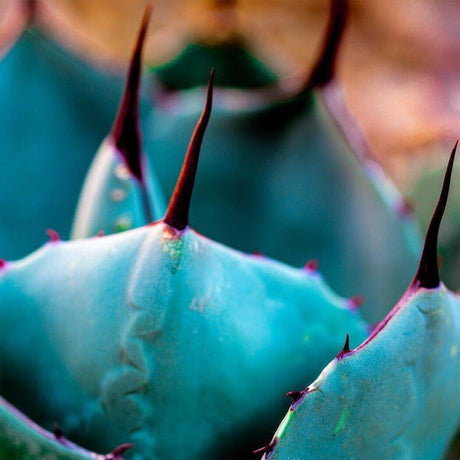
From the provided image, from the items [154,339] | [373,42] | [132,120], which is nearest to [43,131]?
[132,120]

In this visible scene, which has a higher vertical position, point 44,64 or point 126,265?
point 44,64

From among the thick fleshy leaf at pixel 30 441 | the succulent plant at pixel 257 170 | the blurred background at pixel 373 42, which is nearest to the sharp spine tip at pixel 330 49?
the succulent plant at pixel 257 170

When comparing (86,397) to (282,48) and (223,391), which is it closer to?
(223,391)

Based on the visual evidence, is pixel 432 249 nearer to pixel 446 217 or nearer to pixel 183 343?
pixel 183 343

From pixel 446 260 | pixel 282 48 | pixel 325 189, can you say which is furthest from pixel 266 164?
pixel 282 48

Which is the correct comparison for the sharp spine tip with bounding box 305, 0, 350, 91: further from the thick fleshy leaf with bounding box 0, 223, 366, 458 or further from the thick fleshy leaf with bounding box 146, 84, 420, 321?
the thick fleshy leaf with bounding box 0, 223, 366, 458

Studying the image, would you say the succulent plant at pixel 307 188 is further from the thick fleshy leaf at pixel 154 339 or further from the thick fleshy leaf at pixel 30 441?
the thick fleshy leaf at pixel 30 441
